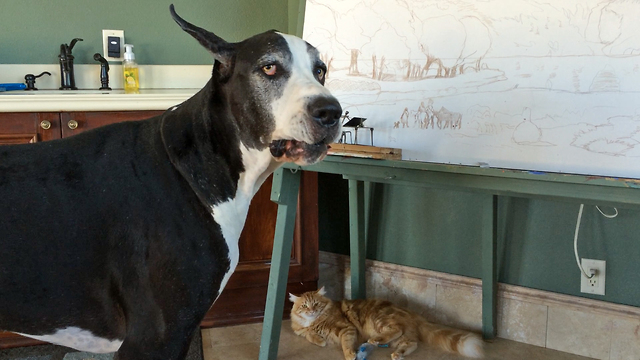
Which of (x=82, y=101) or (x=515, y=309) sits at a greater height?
(x=82, y=101)

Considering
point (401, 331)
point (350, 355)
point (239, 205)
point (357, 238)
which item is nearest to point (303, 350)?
point (350, 355)

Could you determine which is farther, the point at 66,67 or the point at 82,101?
the point at 66,67

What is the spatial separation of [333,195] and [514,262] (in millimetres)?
848

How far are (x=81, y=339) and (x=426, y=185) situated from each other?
1.01m

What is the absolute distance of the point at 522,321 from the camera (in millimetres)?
2152

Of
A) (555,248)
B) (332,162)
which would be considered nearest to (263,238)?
(332,162)

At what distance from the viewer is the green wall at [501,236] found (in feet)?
6.49

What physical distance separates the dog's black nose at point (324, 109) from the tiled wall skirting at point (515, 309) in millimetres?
1427

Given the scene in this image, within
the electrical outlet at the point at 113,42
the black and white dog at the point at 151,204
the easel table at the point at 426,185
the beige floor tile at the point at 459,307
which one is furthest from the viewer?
the electrical outlet at the point at 113,42

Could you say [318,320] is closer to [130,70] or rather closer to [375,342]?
[375,342]

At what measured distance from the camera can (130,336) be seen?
3.48 ft

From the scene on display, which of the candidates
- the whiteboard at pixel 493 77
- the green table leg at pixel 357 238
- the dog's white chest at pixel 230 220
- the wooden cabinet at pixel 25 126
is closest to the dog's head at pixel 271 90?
the dog's white chest at pixel 230 220

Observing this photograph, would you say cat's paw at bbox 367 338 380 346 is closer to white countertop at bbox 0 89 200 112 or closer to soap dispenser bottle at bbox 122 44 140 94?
white countertop at bbox 0 89 200 112

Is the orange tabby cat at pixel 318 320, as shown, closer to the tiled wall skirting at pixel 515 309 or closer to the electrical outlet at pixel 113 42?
the tiled wall skirting at pixel 515 309
